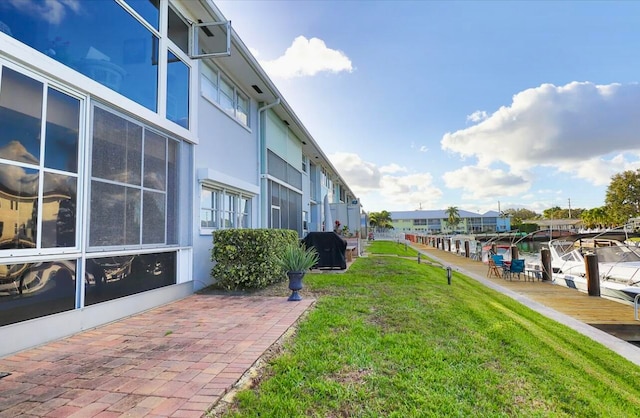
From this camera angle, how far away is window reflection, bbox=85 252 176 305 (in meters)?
4.70

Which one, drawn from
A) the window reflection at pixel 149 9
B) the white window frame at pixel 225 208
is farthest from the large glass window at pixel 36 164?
the white window frame at pixel 225 208

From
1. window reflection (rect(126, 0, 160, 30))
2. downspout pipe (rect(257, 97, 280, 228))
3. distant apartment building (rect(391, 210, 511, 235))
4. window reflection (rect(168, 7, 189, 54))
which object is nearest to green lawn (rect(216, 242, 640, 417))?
downspout pipe (rect(257, 97, 280, 228))

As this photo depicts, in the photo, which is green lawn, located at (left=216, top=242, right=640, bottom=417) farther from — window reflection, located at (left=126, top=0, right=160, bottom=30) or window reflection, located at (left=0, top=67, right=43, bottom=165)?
window reflection, located at (left=126, top=0, right=160, bottom=30)

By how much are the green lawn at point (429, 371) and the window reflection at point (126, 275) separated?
298 centimetres

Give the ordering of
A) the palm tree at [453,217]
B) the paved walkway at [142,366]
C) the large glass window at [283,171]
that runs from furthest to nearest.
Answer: the palm tree at [453,217] → the large glass window at [283,171] → the paved walkway at [142,366]

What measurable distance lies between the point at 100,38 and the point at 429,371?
6653mm

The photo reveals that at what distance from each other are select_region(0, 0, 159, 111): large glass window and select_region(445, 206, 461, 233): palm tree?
104 m

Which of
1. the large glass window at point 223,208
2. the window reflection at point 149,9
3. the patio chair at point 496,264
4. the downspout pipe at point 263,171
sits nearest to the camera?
the window reflection at point 149,9

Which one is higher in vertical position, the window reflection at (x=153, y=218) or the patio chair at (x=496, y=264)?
the window reflection at (x=153, y=218)

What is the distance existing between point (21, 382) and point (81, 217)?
224 centimetres

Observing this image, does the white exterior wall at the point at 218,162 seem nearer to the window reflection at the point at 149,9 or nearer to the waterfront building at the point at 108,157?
the waterfront building at the point at 108,157

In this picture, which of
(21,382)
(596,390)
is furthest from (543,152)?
(21,382)

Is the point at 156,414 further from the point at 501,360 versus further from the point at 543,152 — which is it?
the point at 543,152

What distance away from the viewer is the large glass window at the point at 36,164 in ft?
11.9
